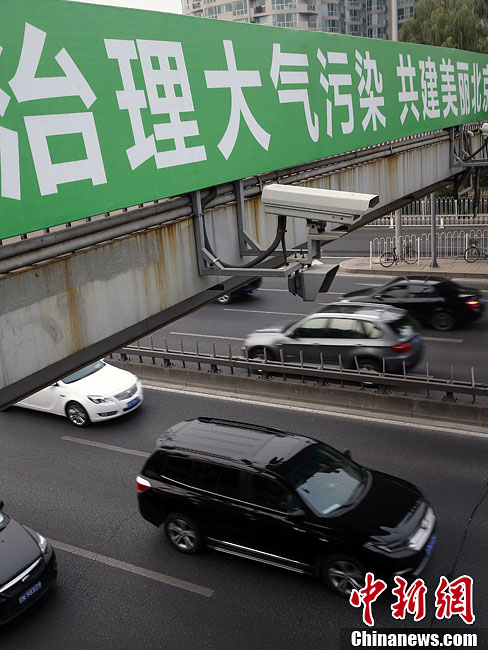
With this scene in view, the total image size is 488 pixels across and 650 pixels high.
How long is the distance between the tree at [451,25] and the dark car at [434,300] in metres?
27.8

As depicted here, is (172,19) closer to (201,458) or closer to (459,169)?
(201,458)

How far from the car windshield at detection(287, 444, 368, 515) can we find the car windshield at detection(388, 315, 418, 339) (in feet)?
19.2

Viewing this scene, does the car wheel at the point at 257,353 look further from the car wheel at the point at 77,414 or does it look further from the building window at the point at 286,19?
the building window at the point at 286,19

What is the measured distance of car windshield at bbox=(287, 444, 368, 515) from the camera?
27.6 ft

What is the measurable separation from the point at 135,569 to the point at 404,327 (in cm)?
837

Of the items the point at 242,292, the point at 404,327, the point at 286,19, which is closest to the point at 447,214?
the point at 242,292

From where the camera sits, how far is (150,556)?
938 centimetres

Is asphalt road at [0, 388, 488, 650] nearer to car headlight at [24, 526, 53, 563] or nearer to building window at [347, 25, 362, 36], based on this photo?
car headlight at [24, 526, 53, 563]

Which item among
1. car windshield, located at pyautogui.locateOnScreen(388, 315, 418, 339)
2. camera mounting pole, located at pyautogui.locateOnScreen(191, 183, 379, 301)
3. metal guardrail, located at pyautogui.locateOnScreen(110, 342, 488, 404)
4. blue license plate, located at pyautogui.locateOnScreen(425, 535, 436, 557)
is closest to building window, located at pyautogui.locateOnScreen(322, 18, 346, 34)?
car windshield, located at pyautogui.locateOnScreen(388, 315, 418, 339)

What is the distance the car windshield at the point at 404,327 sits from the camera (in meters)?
14.7

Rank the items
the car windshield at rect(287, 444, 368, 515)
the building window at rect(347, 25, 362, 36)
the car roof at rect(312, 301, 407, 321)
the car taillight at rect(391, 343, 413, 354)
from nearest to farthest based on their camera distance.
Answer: the car windshield at rect(287, 444, 368, 515)
the car taillight at rect(391, 343, 413, 354)
the car roof at rect(312, 301, 407, 321)
the building window at rect(347, 25, 362, 36)

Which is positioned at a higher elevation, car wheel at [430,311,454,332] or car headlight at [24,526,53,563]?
car headlight at [24,526,53,563]

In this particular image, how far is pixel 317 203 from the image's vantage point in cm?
652

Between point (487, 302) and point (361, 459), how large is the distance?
12594 millimetres
